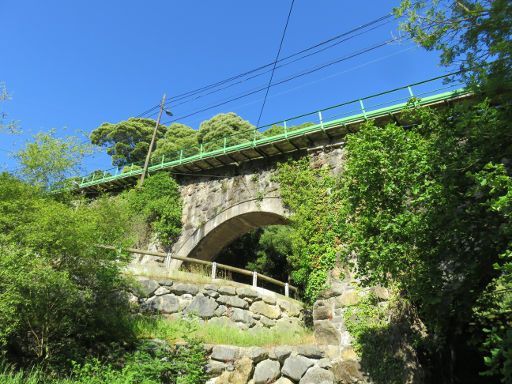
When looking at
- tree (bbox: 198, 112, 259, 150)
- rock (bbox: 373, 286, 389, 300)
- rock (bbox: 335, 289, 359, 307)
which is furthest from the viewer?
tree (bbox: 198, 112, 259, 150)

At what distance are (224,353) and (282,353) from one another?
1.14 metres

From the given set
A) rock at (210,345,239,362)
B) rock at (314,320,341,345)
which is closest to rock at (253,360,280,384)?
rock at (210,345,239,362)

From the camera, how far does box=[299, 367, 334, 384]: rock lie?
743cm

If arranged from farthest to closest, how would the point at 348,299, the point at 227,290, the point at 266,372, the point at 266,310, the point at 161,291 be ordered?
the point at 266,310, the point at 227,290, the point at 161,291, the point at 348,299, the point at 266,372

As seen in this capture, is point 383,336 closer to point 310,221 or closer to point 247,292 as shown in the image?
point 310,221

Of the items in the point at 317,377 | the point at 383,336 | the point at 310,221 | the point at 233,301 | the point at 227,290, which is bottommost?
the point at 317,377

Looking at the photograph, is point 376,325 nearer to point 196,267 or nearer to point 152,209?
point 196,267

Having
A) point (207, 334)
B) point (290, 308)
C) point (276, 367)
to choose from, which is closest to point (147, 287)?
point (207, 334)

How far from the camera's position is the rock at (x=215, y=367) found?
723 centimetres

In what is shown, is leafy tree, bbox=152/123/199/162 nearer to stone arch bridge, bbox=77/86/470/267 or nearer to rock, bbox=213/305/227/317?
stone arch bridge, bbox=77/86/470/267

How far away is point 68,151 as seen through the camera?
10.9 m

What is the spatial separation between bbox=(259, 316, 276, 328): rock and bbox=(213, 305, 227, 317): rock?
110 cm

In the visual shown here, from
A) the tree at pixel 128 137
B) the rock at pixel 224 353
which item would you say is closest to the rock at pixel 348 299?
the rock at pixel 224 353

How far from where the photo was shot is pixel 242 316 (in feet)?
33.2
